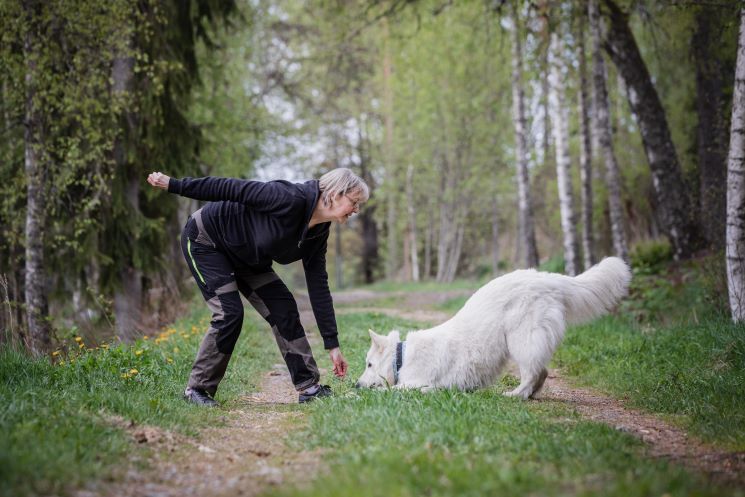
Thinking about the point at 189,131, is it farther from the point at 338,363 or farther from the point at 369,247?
the point at 369,247

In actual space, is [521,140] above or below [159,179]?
above

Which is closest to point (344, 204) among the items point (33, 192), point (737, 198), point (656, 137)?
point (737, 198)

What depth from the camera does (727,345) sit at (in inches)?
240

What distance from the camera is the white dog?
5289 millimetres

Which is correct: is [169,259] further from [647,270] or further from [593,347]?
[647,270]

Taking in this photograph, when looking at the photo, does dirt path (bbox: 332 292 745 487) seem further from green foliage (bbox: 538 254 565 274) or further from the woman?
green foliage (bbox: 538 254 565 274)

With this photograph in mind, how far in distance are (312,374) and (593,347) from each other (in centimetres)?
377

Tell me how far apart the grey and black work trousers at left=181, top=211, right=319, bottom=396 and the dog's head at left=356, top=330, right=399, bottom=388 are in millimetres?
Result: 573

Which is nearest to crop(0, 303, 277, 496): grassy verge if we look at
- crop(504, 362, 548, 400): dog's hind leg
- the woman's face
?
the woman's face

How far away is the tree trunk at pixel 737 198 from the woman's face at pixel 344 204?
445 cm

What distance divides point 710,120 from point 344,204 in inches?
377

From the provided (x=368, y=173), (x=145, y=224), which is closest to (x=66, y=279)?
(x=145, y=224)

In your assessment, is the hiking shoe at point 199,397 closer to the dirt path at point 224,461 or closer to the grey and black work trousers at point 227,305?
the grey and black work trousers at point 227,305

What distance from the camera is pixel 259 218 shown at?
4949mm
